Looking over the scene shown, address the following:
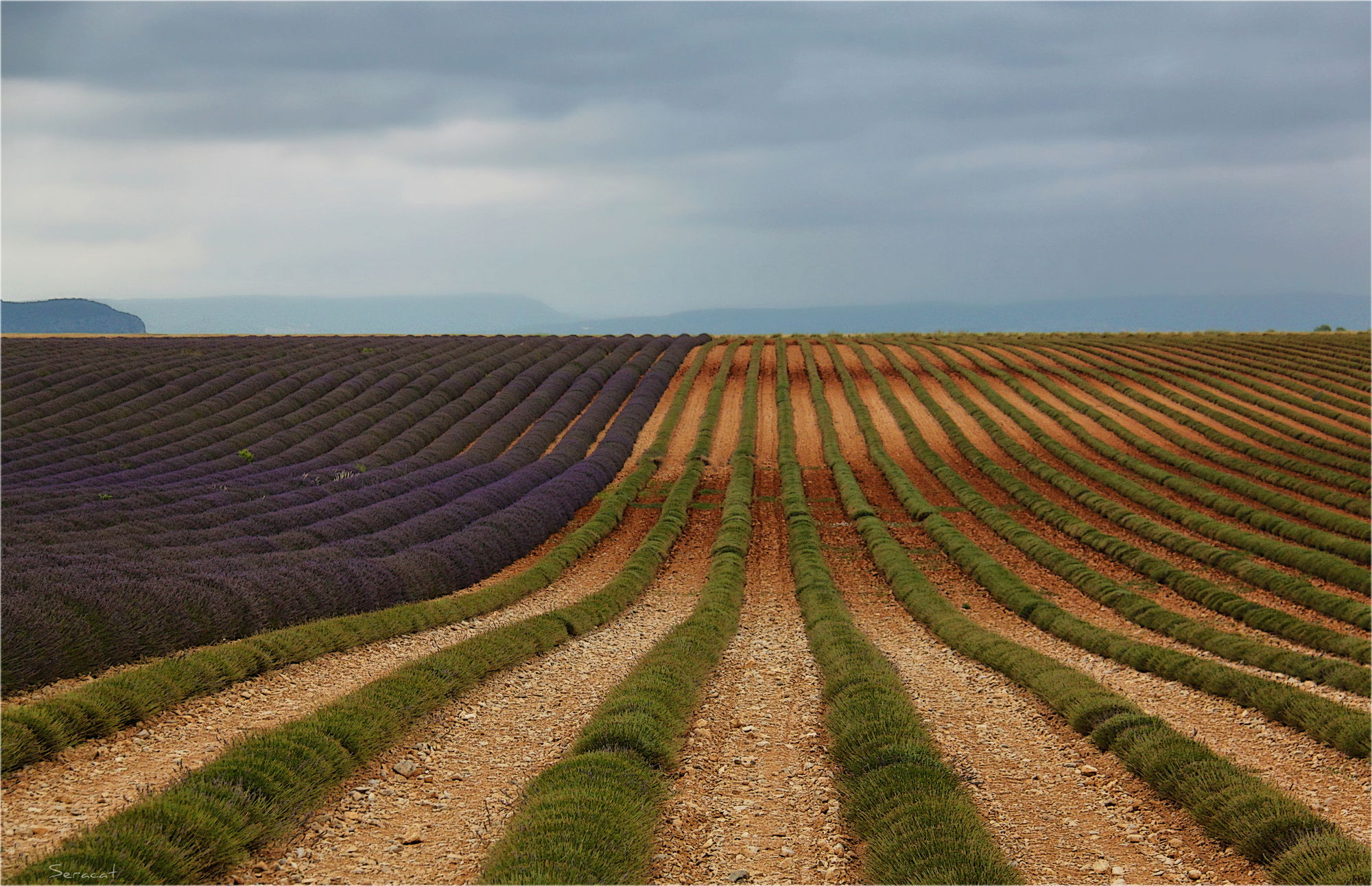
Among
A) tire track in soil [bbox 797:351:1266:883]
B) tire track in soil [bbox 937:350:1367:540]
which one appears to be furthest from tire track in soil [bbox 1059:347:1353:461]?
tire track in soil [bbox 797:351:1266:883]

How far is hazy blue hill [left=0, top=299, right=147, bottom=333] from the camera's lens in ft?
317

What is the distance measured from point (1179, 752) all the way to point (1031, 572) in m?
14.2

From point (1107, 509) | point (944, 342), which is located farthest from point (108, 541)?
point (944, 342)

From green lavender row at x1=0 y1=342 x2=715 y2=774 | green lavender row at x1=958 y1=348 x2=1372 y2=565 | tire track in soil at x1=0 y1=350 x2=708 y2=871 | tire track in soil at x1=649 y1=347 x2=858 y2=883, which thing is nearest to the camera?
tire track in soil at x1=0 y1=350 x2=708 y2=871

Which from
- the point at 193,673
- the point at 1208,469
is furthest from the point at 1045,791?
the point at 1208,469

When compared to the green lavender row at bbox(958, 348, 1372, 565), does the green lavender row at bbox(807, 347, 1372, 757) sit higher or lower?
lower

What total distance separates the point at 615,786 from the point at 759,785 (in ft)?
5.20

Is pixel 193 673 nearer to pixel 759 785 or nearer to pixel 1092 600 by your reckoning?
pixel 759 785

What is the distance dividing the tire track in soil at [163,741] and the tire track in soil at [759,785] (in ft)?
13.0

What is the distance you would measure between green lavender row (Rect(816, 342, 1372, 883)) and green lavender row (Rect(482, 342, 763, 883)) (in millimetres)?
4402

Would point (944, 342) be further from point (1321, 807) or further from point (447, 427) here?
point (1321, 807)

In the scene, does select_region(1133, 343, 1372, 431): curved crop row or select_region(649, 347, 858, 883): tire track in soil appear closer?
select_region(649, 347, 858, 883): tire track in soil

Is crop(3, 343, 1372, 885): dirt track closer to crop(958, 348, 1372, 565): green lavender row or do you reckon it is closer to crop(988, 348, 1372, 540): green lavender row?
crop(958, 348, 1372, 565): green lavender row

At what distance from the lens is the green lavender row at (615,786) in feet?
19.7
